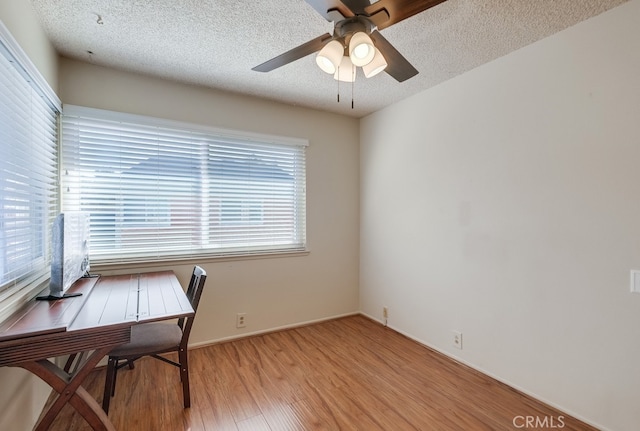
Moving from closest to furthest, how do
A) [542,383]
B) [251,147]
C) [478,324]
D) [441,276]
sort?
1. [542,383]
2. [478,324]
3. [441,276]
4. [251,147]

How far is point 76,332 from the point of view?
138cm

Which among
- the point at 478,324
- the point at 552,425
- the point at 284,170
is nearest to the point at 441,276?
the point at 478,324

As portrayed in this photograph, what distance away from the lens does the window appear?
1.46 metres

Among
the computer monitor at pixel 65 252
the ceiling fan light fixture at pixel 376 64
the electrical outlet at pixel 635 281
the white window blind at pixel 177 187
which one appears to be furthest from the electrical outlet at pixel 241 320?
the electrical outlet at pixel 635 281

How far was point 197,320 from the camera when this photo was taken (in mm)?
2863

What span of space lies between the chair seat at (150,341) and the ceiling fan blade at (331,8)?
1970 millimetres

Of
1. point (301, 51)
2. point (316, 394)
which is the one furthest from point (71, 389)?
point (301, 51)

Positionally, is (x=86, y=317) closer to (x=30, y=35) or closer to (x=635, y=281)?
(x=30, y=35)

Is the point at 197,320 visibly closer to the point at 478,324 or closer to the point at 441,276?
the point at 441,276

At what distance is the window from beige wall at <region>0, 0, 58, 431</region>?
121 mm

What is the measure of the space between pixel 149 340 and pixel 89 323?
1.92ft

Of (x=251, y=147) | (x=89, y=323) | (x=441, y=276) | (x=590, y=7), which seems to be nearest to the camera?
(x=89, y=323)

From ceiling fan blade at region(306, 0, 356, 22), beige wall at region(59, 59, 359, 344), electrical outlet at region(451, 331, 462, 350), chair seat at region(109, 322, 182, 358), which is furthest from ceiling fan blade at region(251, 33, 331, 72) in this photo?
electrical outlet at region(451, 331, 462, 350)

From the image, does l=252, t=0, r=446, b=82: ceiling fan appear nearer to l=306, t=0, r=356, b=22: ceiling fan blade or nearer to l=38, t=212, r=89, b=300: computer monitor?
l=306, t=0, r=356, b=22: ceiling fan blade
